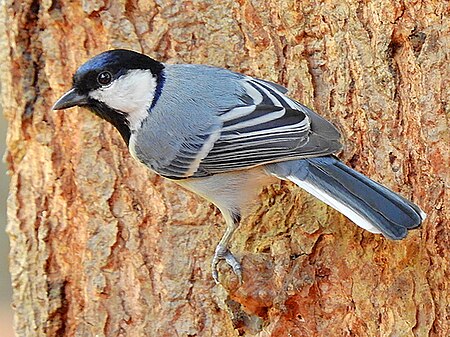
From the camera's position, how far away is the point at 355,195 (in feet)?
6.37

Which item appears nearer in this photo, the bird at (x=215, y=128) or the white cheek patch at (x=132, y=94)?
the bird at (x=215, y=128)

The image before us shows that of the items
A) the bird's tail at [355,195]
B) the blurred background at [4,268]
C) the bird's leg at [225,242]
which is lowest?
the blurred background at [4,268]

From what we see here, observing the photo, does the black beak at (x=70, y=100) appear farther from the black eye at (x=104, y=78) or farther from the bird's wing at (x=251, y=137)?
the bird's wing at (x=251, y=137)

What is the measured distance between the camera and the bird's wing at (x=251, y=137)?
6.81 feet

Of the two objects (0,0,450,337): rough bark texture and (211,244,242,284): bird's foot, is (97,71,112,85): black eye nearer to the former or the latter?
(0,0,450,337): rough bark texture

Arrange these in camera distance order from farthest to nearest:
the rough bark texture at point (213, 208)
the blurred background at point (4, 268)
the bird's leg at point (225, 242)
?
the blurred background at point (4, 268) < the bird's leg at point (225, 242) < the rough bark texture at point (213, 208)

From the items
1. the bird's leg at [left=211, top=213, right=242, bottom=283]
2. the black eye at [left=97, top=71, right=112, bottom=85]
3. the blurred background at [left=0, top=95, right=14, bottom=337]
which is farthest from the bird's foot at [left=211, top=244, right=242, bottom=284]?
the blurred background at [left=0, top=95, right=14, bottom=337]

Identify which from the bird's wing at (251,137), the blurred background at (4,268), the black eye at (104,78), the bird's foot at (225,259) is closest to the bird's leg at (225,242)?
the bird's foot at (225,259)

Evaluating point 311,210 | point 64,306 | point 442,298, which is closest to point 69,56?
point 64,306

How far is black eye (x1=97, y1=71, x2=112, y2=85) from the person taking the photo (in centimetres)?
220

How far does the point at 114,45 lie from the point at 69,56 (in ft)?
0.63

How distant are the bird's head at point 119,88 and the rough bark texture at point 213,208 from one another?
12.0 inches

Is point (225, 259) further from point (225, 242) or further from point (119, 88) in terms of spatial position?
point (119, 88)

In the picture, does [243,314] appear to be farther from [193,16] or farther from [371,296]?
[193,16]
